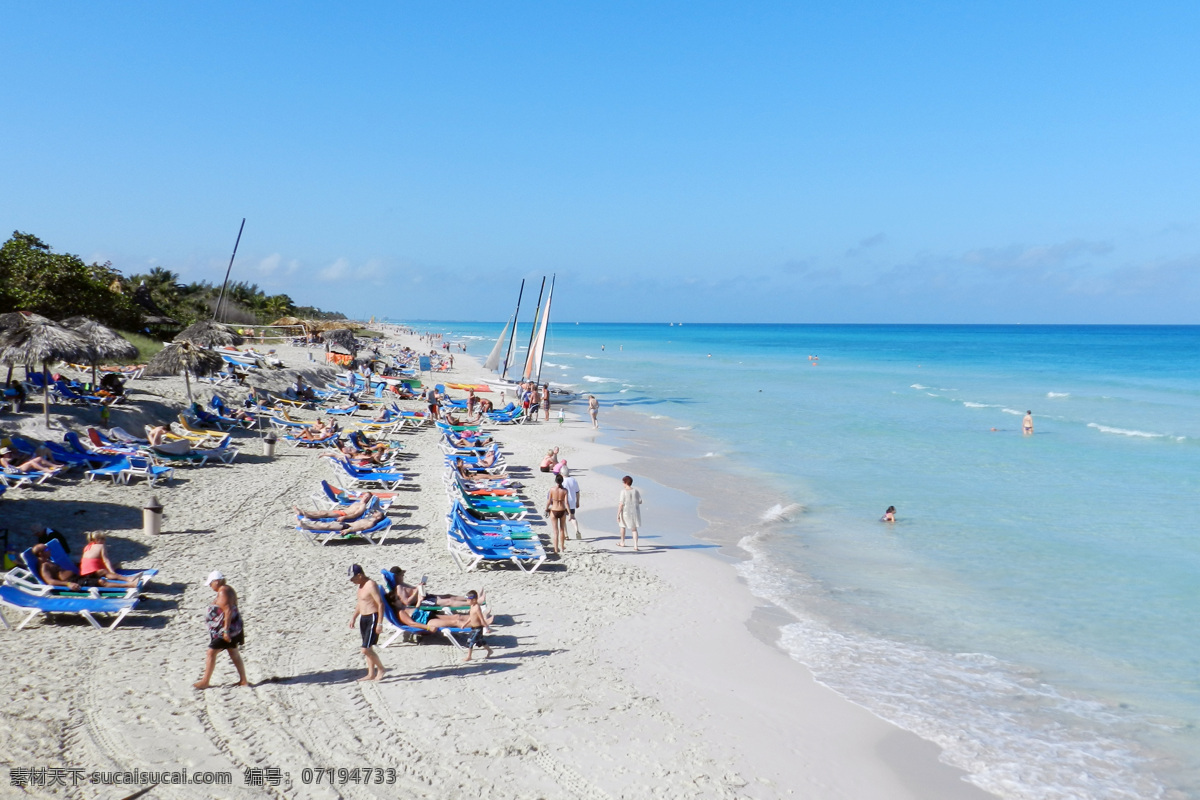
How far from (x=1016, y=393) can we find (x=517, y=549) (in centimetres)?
3935

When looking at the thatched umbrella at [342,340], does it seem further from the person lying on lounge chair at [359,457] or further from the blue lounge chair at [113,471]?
the blue lounge chair at [113,471]

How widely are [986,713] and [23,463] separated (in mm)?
13262

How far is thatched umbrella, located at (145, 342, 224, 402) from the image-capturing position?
19.0m

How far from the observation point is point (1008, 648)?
8.36 m

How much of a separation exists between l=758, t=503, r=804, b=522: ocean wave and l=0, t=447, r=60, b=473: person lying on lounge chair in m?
11.4

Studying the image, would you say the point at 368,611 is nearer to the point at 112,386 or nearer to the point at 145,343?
the point at 112,386

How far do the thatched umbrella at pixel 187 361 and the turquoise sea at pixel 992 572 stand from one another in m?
11.7

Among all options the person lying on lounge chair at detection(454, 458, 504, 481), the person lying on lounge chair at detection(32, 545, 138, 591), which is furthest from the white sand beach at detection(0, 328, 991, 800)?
the person lying on lounge chair at detection(454, 458, 504, 481)

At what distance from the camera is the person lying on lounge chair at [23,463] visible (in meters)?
11.7

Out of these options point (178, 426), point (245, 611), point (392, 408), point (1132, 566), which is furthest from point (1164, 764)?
point (392, 408)

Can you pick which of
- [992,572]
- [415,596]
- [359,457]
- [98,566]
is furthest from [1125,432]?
[98,566]

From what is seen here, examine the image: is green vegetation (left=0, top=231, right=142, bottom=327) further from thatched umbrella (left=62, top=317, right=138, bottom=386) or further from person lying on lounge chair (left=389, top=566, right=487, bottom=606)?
person lying on lounge chair (left=389, top=566, right=487, bottom=606)

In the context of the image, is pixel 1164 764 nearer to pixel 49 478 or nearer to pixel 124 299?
pixel 49 478

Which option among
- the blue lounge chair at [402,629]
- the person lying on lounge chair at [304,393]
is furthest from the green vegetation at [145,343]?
the blue lounge chair at [402,629]
